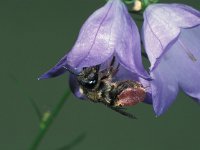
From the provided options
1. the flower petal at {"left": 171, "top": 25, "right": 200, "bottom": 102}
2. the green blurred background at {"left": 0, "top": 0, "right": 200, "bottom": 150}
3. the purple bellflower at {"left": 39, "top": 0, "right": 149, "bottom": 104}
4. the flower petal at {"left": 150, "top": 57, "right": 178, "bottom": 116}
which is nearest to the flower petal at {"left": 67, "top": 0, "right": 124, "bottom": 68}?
the purple bellflower at {"left": 39, "top": 0, "right": 149, "bottom": 104}

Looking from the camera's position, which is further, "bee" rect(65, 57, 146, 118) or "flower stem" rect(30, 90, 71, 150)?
"flower stem" rect(30, 90, 71, 150)

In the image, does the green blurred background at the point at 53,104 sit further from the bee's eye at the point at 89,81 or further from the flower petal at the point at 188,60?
the bee's eye at the point at 89,81

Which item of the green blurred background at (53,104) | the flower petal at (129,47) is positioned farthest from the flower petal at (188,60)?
the green blurred background at (53,104)

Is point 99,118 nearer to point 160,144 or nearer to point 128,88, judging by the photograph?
point 160,144

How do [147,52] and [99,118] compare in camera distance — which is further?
[99,118]

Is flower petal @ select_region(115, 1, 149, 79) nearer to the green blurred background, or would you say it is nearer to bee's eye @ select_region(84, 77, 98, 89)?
Answer: bee's eye @ select_region(84, 77, 98, 89)

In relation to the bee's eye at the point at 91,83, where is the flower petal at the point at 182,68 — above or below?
below

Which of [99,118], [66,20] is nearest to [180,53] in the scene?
[99,118]
